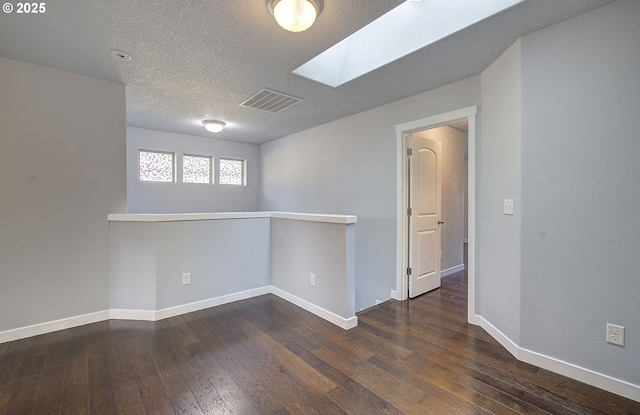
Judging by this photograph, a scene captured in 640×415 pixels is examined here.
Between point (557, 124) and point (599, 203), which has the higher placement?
point (557, 124)

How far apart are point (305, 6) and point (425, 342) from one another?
274cm

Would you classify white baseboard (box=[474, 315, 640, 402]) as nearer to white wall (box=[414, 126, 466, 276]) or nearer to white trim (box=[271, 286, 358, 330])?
white trim (box=[271, 286, 358, 330])

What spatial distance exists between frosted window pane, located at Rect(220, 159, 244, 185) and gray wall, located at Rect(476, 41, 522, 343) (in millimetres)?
4695

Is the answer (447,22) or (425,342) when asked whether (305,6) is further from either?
(425,342)

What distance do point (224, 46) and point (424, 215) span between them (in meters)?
2.96

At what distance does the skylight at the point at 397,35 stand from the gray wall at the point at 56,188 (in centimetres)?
217

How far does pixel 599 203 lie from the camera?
5.96ft

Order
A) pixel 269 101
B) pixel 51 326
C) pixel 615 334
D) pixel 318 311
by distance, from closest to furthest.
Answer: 1. pixel 615 334
2. pixel 51 326
3. pixel 318 311
4. pixel 269 101

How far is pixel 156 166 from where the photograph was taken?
16.2 feet

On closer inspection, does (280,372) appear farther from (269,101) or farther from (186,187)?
(186,187)

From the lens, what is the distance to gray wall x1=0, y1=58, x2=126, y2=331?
7.97ft

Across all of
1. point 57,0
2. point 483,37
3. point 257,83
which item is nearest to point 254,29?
point 257,83

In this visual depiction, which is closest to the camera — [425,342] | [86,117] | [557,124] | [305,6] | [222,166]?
[305,6]

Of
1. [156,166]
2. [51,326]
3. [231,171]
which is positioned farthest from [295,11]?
[231,171]
